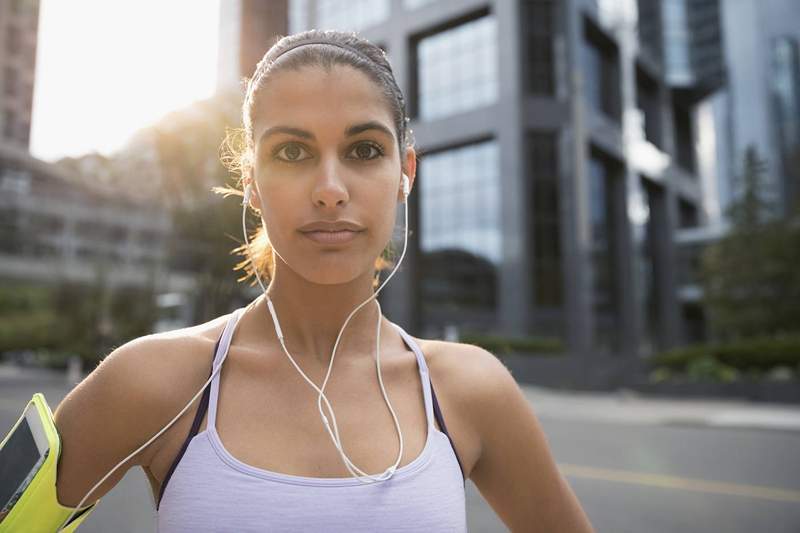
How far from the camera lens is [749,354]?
2192cm

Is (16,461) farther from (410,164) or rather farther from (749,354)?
(749,354)

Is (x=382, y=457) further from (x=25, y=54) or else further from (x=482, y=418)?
(x=25, y=54)

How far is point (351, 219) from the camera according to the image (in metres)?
1.36

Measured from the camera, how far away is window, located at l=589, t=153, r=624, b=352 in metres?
38.6

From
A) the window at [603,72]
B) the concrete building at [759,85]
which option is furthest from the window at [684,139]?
the concrete building at [759,85]

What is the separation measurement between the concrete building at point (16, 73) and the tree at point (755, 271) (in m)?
71.1

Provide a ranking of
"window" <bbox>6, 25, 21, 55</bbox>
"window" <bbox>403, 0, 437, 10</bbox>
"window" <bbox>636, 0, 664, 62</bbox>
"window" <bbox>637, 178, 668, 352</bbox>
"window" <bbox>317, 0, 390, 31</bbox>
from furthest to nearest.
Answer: "window" <bbox>6, 25, 21, 55</bbox> → "window" <bbox>636, 0, 664, 62</bbox> → "window" <bbox>637, 178, 668, 352</bbox> → "window" <bbox>317, 0, 390, 31</bbox> → "window" <bbox>403, 0, 437, 10</bbox>

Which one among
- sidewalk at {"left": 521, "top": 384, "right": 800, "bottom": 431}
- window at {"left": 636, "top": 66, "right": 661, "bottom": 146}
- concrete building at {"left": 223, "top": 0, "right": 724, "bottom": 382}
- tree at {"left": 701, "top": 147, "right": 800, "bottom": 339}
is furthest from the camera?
window at {"left": 636, "top": 66, "right": 661, "bottom": 146}

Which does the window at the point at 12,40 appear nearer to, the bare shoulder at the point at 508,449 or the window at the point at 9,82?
the window at the point at 9,82

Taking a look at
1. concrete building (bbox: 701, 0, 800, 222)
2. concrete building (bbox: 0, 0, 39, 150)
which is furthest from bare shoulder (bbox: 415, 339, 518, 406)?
concrete building (bbox: 0, 0, 39, 150)

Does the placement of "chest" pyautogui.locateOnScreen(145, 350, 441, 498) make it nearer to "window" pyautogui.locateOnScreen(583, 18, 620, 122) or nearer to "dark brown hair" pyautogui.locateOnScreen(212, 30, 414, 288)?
"dark brown hair" pyautogui.locateOnScreen(212, 30, 414, 288)

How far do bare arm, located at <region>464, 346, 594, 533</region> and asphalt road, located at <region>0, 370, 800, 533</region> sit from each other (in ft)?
14.0

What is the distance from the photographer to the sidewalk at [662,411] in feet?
46.1

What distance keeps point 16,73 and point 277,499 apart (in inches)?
3494
